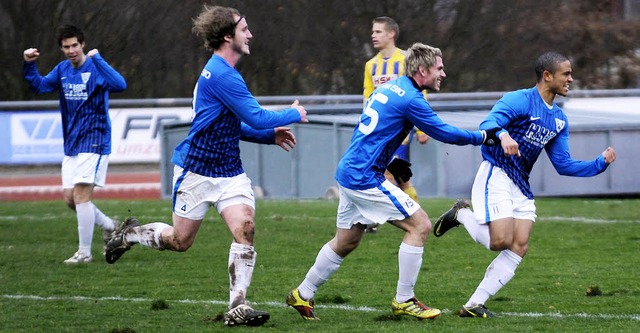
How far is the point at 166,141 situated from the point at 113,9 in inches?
350

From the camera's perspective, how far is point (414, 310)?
7.74 meters

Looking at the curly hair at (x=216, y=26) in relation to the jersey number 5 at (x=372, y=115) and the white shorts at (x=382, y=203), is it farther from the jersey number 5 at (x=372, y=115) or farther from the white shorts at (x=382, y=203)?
the white shorts at (x=382, y=203)

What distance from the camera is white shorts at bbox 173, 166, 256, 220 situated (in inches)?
303

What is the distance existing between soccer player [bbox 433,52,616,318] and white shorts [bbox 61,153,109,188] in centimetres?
399

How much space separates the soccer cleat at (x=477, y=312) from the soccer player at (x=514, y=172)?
19 millimetres

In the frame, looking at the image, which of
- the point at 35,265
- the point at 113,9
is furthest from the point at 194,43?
the point at 35,265

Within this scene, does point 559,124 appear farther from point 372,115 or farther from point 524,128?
point 372,115

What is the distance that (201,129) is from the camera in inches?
302

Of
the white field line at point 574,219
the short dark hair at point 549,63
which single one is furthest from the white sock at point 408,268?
the white field line at point 574,219

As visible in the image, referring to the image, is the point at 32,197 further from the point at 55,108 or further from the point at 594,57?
the point at 594,57

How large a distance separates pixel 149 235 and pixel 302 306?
1079 millimetres

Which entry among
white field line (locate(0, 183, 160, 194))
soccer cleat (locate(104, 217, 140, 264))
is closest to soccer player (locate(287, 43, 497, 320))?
soccer cleat (locate(104, 217, 140, 264))

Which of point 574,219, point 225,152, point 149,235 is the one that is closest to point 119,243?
point 149,235

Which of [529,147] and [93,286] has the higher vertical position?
[529,147]
